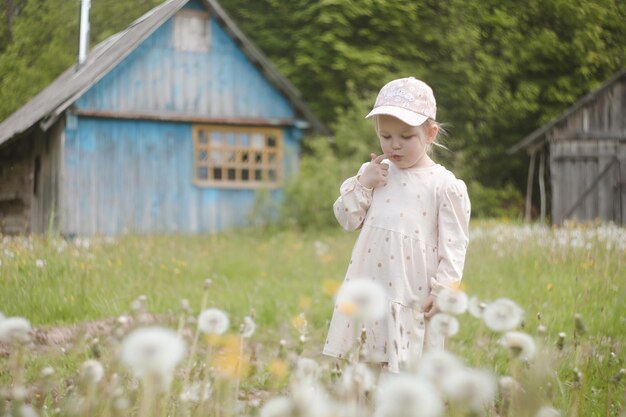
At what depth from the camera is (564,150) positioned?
44.1 ft

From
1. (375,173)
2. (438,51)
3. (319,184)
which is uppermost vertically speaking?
(438,51)

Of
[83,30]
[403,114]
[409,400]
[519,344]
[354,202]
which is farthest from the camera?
[83,30]

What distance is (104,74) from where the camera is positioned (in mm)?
12609

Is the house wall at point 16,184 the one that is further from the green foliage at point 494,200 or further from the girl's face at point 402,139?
the green foliage at point 494,200

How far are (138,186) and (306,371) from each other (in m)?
12.2

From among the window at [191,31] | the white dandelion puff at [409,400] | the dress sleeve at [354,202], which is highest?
the window at [191,31]

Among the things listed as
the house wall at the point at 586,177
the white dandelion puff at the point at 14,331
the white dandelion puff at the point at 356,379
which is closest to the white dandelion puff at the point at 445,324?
the white dandelion puff at the point at 356,379

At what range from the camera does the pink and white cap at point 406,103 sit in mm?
2744

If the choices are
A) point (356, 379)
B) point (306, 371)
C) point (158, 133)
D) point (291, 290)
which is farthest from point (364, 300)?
point (158, 133)

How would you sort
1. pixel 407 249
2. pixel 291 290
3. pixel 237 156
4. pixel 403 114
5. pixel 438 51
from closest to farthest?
pixel 403 114 → pixel 407 249 → pixel 291 290 → pixel 237 156 → pixel 438 51

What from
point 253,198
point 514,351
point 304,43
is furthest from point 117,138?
point 514,351

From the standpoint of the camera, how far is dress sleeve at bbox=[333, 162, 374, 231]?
2.97 meters

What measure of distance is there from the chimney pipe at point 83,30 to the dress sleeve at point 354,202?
600cm

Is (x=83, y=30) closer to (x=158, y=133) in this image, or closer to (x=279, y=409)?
(x=158, y=133)
